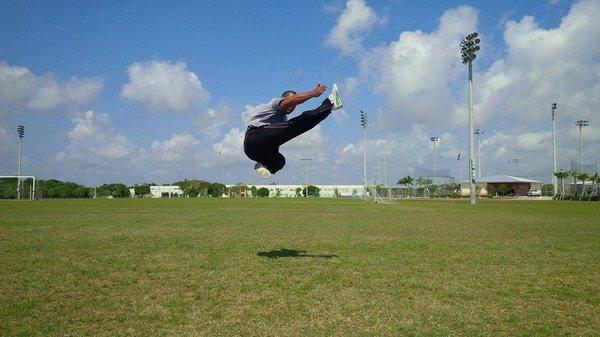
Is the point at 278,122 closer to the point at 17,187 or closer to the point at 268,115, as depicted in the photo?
the point at 268,115

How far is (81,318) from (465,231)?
56.4ft

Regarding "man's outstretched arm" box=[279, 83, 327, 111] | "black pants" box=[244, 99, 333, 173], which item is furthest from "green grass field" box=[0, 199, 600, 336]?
"man's outstretched arm" box=[279, 83, 327, 111]

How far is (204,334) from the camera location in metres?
6.32

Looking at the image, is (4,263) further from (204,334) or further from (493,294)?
(493,294)

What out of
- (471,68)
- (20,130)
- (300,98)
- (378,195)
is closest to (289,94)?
(300,98)

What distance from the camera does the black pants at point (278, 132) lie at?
28.7 feet

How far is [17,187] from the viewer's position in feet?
315

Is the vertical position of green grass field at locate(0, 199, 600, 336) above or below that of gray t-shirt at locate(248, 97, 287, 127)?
below

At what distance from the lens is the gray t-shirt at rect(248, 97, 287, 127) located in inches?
344

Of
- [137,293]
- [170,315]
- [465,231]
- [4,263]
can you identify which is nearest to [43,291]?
[137,293]

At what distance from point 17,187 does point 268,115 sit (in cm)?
10302

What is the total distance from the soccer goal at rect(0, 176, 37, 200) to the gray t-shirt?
96.8m

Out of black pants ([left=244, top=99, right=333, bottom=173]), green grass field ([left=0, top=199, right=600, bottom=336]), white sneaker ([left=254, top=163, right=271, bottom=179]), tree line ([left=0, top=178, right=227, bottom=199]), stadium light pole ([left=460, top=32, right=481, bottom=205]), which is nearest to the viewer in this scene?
green grass field ([left=0, top=199, right=600, bottom=336])

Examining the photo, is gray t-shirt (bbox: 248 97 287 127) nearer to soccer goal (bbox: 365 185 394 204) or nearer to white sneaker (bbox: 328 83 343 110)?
white sneaker (bbox: 328 83 343 110)
